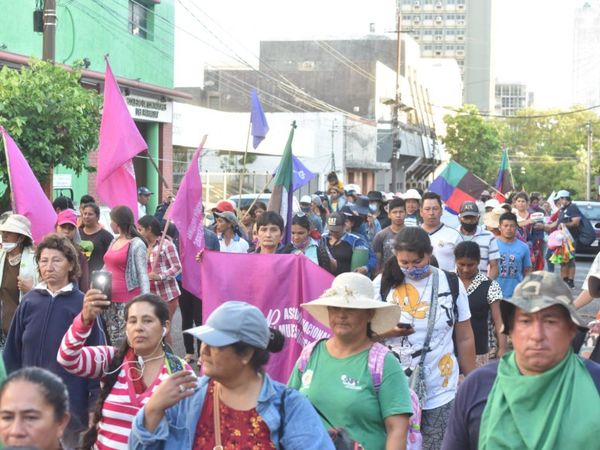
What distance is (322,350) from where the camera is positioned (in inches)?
202

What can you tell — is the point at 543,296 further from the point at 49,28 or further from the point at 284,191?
the point at 49,28

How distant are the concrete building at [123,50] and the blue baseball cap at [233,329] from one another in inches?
746

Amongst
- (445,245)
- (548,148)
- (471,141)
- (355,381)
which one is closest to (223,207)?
(445,245)

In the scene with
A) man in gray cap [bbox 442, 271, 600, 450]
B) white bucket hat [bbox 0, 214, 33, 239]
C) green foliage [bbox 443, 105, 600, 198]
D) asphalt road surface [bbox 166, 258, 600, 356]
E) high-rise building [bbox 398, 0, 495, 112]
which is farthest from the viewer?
high-rise building [bbox 398, 0, 495, 112]

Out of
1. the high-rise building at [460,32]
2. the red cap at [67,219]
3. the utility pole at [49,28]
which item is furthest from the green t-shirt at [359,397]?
the high-rise building at [460,32]

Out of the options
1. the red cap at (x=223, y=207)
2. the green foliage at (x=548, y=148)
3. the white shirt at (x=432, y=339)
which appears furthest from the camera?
the green foliage at (x=548, y=148)

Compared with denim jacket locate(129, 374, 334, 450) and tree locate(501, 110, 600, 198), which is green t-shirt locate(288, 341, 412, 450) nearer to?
denim jacket locate(129, 374, 334, 450)

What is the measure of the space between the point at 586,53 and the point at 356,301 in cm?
15684

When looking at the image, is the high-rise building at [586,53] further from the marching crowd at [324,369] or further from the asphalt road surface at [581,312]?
the marching crowd at [324,369]

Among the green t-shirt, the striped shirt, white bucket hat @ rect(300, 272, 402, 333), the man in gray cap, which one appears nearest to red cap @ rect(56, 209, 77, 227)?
the striped shirt

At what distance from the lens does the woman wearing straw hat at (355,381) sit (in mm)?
4887

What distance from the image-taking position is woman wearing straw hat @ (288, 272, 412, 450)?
4887mm

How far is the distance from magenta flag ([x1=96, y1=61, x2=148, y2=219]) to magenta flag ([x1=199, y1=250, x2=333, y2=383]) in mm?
2730

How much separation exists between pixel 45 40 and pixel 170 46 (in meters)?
15.6
